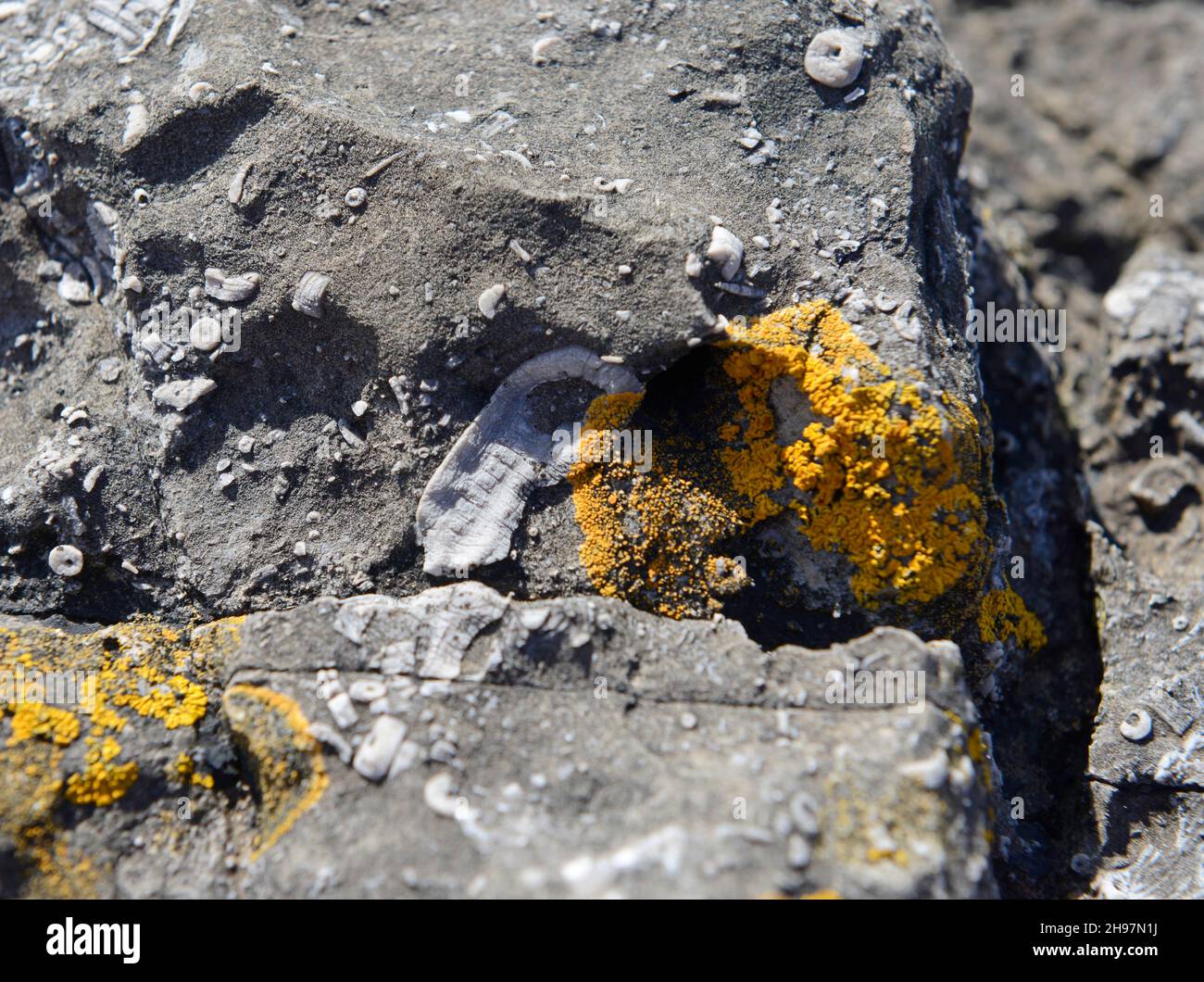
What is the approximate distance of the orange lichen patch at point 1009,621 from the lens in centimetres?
288

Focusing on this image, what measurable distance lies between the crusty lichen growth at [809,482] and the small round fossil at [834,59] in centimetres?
88

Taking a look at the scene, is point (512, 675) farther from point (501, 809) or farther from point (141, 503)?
point (141, 503)

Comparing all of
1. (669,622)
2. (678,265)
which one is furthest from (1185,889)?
(678,265)

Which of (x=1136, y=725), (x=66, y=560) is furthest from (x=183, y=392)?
(x=1136, y=725)

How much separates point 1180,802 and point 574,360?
2.37m

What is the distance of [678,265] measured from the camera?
2.66 metres

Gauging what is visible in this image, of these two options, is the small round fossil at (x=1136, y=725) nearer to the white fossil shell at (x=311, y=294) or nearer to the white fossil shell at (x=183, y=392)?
the white fossil shell at (x=311, y=294)

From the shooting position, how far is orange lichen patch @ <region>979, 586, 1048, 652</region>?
2.88 metres

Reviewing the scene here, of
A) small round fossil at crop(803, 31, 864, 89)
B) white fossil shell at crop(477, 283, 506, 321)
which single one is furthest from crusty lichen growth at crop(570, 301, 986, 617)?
small round fossil at crop(803, 31, 864, 89)

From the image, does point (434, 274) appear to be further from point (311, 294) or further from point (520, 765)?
point (520, 765)

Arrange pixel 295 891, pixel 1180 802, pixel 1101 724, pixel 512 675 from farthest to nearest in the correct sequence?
pixel 1101 724, pixel 1180 802, pixel 512 675, pixel 295 891

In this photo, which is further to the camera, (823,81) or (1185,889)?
(823,81)

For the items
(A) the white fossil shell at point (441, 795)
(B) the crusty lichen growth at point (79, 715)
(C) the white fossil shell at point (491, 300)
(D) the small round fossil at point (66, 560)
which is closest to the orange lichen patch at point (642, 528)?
(C) the white fossil shell at point (491, 300)

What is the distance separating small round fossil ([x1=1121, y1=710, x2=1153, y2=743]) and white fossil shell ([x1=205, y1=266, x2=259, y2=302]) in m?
3.16
